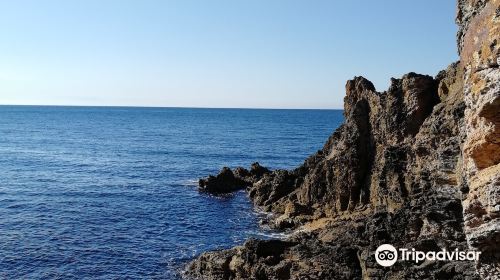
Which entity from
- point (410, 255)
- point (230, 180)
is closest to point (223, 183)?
point (230, 180)

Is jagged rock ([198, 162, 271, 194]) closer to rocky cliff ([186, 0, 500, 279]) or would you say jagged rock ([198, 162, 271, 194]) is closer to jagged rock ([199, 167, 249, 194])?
jagged rock ([199, 167, 249, 194])

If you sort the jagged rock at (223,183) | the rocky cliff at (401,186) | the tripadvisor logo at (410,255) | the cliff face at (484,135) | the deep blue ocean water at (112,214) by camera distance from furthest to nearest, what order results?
the jagged rock at (223,183)
the deep blue ocean water at (112,214)
the tripadvisor logo at (410,255)
the rocky cliff at (401,186)
the cliff face at (484,135)

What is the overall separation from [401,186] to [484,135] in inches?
875

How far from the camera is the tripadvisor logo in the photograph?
67.6 ft

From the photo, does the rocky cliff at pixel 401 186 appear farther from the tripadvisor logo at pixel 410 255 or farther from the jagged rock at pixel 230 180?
the jagged rock at pixel 230 180

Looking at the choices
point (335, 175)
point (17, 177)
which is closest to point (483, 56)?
point (335, 175)

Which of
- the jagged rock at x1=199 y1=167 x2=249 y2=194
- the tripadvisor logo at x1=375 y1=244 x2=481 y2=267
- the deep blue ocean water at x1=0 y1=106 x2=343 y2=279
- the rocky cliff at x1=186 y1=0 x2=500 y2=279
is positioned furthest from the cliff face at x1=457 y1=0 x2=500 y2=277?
the jagged rock at x1=199 y1=167 x2=249 y2=194

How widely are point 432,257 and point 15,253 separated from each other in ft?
96.9

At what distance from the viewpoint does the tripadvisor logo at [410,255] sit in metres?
20.6

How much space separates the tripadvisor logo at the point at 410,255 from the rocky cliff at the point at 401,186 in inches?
14.4

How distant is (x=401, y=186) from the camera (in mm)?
32688

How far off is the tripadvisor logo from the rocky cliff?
1.20 feet

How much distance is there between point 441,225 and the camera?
23.2m

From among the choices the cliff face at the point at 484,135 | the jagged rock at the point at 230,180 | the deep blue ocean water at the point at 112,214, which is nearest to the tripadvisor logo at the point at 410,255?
the cliff face at the point at 484,135
